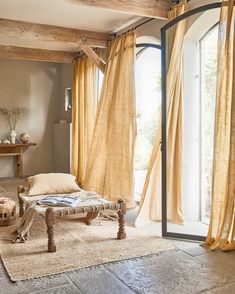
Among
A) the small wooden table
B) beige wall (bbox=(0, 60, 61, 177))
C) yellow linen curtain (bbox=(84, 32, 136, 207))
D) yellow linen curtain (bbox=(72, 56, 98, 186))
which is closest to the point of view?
yellow linen curtain (bbox=(84, 32, 136, 207))

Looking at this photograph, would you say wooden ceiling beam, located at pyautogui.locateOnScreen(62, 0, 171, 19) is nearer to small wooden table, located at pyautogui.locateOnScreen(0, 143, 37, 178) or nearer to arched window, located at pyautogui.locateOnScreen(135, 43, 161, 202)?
arched window, located at pyautogui.locateOnScreen(135, 43, 161, 202)

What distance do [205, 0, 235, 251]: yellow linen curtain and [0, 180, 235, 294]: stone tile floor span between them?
9.2 inches

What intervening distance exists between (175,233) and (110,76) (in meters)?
2.66

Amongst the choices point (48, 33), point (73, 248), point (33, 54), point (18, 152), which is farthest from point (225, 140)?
point (18, 152)

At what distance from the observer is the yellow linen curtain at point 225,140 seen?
9.52 ft

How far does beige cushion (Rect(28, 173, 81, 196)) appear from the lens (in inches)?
147

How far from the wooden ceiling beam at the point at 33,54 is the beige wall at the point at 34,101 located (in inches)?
39.7

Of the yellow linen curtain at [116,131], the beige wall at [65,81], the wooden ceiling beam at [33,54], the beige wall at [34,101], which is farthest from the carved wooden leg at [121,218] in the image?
the beige wall at [34,101]

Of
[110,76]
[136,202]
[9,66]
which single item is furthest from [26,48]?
[136,202]

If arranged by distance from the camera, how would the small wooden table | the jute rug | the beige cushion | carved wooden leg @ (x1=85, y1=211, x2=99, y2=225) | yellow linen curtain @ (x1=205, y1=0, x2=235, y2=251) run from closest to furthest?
1. the jute rug
2. yellow linen curtain @ (x1=205, y1=0, x2=235, y2=251)
3. the beige cushion
4. carved wooden leg @ (x1=85, y1=211, x2=99, y2=225)
5. the small wooden table

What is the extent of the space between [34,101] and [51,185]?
450cm

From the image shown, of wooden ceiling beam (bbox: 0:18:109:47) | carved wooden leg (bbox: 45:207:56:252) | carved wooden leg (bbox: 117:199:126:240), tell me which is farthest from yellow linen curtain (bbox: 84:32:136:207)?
carved wooden leg (bbox: 45:207:56:252)

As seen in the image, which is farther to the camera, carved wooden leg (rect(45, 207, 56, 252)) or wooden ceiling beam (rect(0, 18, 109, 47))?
wooden ceiling beam (rect(0, 18, 109, 47))

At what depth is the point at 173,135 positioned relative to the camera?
3633mm
